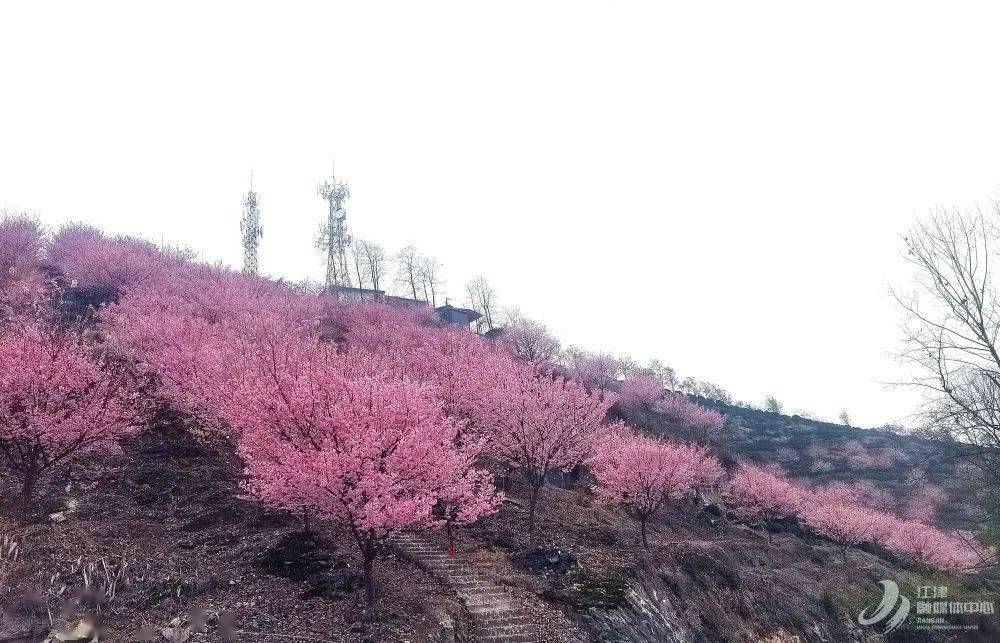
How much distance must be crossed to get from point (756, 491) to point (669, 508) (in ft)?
38.0

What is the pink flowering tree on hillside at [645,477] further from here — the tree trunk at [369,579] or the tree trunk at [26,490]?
the tree trunk at [26,490]

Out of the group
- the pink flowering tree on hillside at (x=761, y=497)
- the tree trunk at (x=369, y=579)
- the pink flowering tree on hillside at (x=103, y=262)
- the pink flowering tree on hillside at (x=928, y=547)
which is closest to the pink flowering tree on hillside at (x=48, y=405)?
the tree trunk at (x=369, y=579)

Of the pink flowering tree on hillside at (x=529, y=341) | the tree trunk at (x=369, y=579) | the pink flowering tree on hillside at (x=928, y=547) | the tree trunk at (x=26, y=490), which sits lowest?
the pink flowering tree on hillside at (x=928, y=547)

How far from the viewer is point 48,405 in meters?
15.5

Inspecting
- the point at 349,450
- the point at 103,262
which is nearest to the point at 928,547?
the point at 349,450

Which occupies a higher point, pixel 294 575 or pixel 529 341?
pixel 529 341

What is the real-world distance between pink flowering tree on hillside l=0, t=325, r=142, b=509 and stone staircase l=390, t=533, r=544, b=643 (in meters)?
10.7

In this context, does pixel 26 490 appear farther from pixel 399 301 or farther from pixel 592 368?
pixel 592 368

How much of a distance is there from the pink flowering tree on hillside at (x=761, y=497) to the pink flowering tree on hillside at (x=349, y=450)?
38.7 metres

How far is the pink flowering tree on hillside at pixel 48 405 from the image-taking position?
49.3ft

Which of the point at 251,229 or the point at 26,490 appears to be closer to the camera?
the point at 26,490

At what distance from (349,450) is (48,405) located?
9914 millimetres

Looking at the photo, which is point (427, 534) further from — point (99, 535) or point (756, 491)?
point (756, 491)

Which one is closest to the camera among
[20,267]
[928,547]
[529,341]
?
[20,267]
